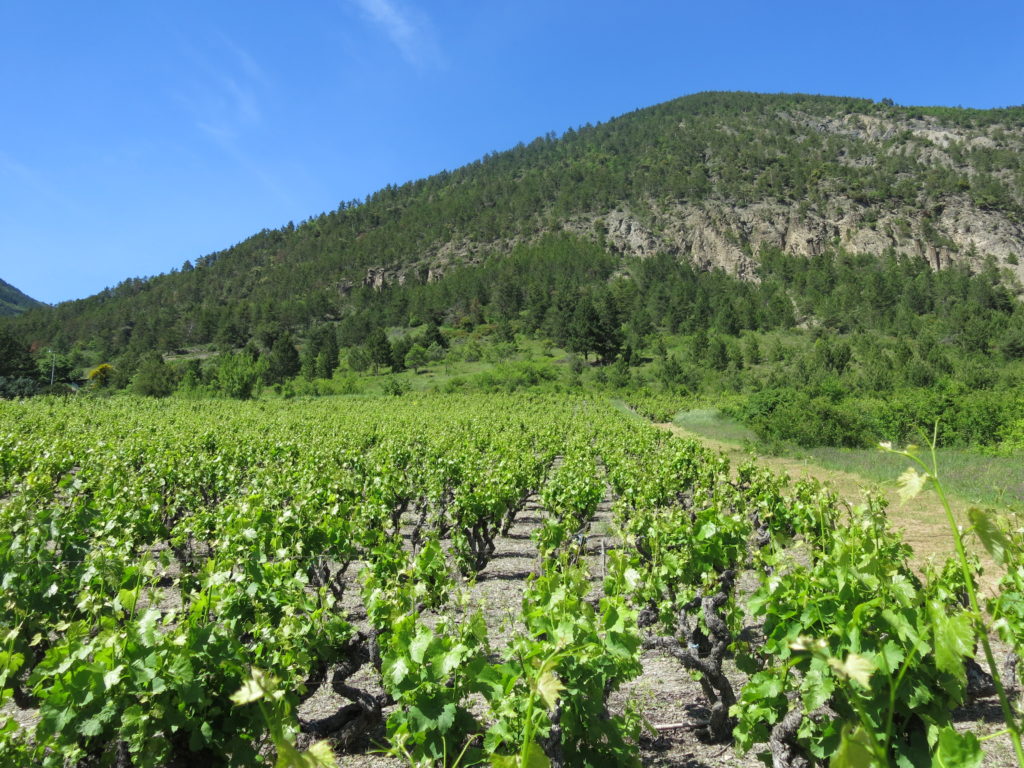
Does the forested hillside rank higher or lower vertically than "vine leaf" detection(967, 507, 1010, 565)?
higher

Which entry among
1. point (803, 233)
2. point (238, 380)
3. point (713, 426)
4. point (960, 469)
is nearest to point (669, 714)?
point (960, 469)

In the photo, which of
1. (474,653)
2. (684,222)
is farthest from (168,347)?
(684,222)

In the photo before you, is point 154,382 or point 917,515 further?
point 154,382

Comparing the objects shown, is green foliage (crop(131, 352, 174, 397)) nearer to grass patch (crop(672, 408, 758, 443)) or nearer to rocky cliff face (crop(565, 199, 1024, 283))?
grass patch (crop(672, 408, 758, 443))

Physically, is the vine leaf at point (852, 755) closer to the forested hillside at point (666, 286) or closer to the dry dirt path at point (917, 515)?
the dry dirt path at point (917, 515)

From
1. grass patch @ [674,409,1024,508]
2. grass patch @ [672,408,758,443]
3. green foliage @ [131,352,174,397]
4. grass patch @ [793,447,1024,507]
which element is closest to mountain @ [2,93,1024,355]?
green foliage @ [131,352,174,397]

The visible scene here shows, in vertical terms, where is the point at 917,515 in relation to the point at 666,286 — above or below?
below

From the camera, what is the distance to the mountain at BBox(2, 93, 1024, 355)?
10444 cm

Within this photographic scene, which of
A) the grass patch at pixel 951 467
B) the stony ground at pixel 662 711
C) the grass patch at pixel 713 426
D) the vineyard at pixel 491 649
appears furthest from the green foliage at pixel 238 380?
the stony ground at pixel 662 711

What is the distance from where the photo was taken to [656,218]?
13225 cm

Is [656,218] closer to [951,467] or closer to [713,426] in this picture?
[713,426]

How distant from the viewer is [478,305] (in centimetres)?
9206

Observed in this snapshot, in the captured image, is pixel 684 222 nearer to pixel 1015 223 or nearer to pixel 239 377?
pixel 1015 223

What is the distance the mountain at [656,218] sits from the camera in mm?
104438
